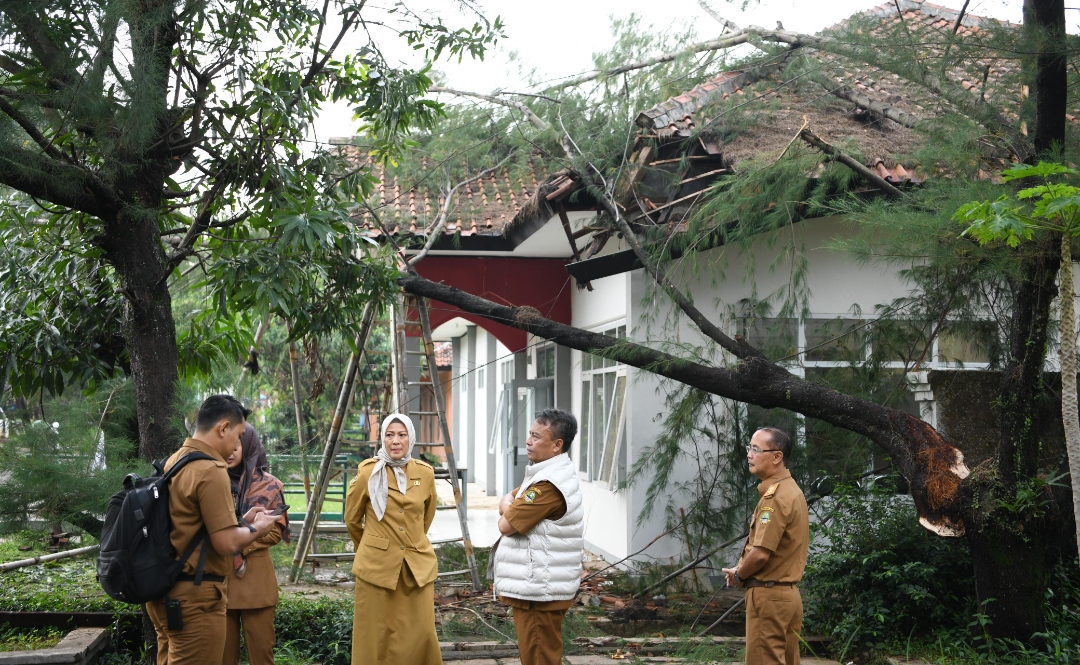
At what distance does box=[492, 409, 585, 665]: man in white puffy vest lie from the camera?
4.41 m

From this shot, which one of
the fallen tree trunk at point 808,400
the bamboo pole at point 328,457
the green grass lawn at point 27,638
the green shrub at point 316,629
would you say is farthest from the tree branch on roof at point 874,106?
the green grass lawn at point 27,638

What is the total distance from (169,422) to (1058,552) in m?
5.22

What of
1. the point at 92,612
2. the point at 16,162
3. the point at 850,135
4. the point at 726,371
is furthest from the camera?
the point at 850,135

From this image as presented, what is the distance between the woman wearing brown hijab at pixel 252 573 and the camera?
443 cm

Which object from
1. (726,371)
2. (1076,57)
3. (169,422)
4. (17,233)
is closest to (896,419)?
(726,371)

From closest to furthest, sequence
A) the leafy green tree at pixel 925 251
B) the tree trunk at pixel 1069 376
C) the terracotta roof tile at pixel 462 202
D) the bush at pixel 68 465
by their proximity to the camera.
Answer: the tree trunk at pixel 1069 376
the leafy green tree at pixel 925 251
the bush at pixel 68 465
the terracotta roof tile at pixel 462 202

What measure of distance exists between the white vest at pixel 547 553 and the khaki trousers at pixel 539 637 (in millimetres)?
121

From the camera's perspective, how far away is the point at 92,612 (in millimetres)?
5695

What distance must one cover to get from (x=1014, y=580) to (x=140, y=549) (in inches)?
181

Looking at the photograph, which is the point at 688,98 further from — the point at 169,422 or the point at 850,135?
the point at 169,422

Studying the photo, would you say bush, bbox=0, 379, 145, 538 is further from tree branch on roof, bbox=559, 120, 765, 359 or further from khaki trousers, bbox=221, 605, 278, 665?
tree branch on roof, bbox=559, 120, 765, 359

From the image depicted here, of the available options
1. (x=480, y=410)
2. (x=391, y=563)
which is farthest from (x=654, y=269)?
(x=480, y=410)

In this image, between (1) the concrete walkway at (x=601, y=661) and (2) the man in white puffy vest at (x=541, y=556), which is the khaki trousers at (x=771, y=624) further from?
(1) the concrete walkway at (x=601, y=661)

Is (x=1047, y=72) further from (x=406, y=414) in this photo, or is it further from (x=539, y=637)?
(x=406, y=414)
